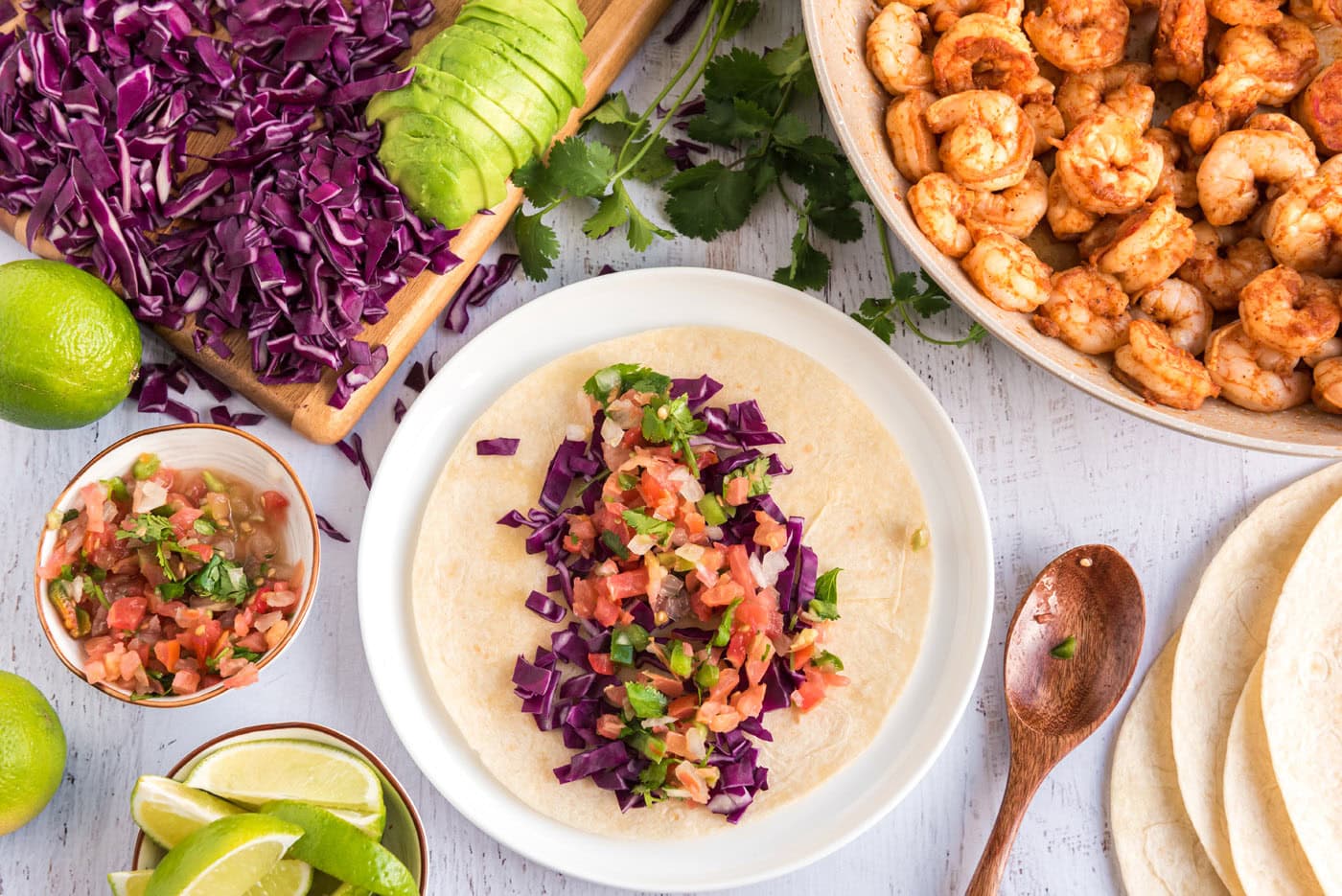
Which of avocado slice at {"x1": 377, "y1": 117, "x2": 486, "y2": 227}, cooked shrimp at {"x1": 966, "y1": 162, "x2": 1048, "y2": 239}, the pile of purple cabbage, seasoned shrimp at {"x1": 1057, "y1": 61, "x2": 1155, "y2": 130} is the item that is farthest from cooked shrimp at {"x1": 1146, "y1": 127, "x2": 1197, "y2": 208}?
the pile of purple cabbage

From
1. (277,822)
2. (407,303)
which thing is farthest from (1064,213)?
(277,822)

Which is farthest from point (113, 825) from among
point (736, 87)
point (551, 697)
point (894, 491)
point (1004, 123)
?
point (1004, 123)

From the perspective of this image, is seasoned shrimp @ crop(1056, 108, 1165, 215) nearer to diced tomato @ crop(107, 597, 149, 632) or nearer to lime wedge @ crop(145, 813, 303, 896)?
lime wedge @ crop(145, 813, 303, 896)

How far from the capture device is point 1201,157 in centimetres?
242

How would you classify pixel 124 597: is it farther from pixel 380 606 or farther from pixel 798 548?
pixel 798 548

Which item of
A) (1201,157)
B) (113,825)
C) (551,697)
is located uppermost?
(1201,157)

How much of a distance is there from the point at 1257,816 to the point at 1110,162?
175 cm

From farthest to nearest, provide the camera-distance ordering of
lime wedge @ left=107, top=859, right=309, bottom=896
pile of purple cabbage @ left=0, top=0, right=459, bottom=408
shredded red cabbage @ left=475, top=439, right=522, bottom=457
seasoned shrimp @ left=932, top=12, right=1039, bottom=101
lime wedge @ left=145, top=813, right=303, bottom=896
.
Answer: shredded red cabbage @ left=475, top=439, right=522, bottom=457 < pile of purple cabbage @ left=0, top=0, right=459, bottom=408 < seasoned shrimp @ left=932, top=12, right=1039, bottom=101 < lime wedge @ left=107, top=859, right=309, bottom=896 < lime wedge @ left=145, top=813, right=303, bottom=896

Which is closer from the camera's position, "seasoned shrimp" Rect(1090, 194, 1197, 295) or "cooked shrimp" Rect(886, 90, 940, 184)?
"seasoned shrimp" Rect(1090, 194, 1197, 295)

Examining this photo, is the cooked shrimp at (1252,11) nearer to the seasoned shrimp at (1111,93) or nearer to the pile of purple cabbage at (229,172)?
the seasoned shrimp at (1111,93)

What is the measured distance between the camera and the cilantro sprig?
2.62 metres

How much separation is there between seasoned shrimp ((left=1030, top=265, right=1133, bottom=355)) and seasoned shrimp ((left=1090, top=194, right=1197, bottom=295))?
0.04 meters

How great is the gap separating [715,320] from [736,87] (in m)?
0.63

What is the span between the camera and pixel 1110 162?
2.27 metres
